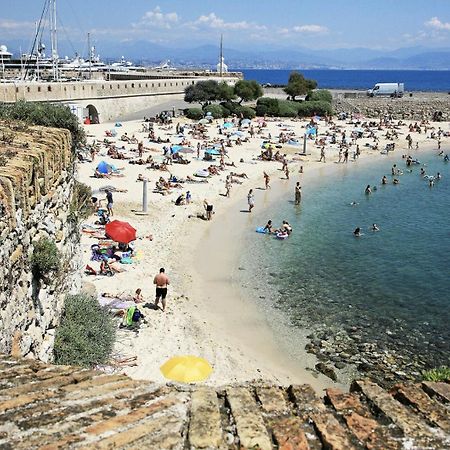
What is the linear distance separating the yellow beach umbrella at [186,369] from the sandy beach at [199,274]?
27 centimetres

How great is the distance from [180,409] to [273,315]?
11.3 meters

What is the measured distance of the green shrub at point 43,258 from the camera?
7.08 meters

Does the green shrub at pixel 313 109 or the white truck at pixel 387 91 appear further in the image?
the white truck at pixel 387 91

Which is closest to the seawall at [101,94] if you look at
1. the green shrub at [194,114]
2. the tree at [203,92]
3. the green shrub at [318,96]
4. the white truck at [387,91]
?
the tree at [203,92]

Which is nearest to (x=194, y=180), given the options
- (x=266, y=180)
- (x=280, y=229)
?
(x=266, y=180)

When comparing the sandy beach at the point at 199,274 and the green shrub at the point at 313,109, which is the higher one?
the green shrub at the point at 313,109

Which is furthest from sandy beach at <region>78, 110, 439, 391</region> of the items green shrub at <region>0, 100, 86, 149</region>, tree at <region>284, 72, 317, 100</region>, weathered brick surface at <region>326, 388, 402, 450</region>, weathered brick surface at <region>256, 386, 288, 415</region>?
tree at <region>284, 72, 317, 100</region>

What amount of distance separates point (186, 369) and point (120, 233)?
7.90 m

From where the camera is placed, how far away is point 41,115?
10.4 metres

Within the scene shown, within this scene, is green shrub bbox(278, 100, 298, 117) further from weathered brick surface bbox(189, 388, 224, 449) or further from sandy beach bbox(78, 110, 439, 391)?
weathered brick surface bbox(189, 388, 224, 449)

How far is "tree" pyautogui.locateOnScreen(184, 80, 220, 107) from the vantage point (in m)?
56.1

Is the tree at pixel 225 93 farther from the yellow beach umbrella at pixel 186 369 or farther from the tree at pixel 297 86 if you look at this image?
the yellow beach umbrella at pixel 186 369

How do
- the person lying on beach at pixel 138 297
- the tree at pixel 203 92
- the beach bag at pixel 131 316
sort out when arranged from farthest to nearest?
the tree at pixel 203 92
the person lying on beach at pixel 138 297
the beach bag at pixel 131 316

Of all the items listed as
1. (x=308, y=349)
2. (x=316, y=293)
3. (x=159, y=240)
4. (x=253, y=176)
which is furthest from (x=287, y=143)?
(x=308, y=349)
